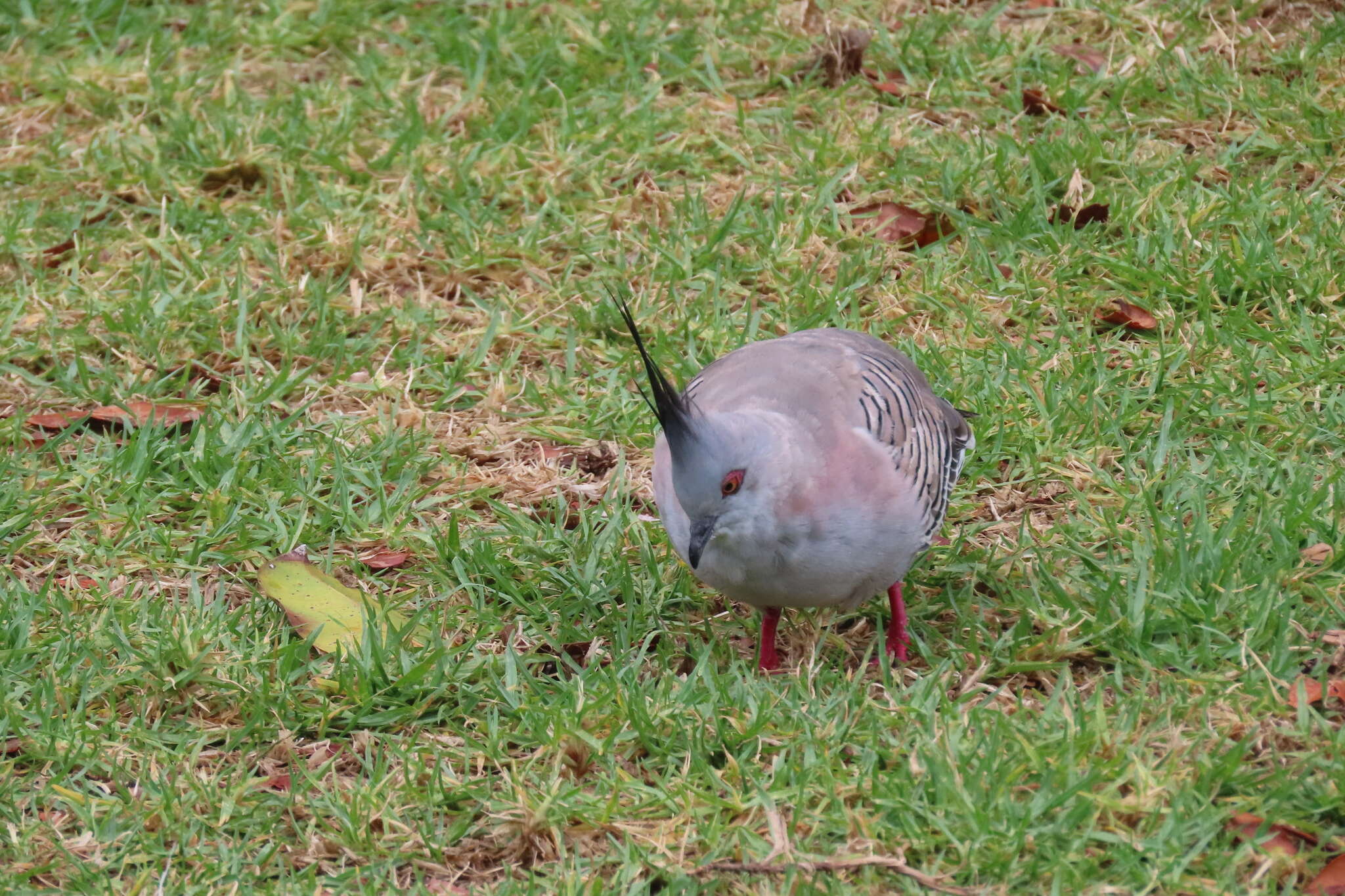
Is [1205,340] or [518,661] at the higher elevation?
[1205,340]

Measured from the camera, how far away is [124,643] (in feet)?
12.3

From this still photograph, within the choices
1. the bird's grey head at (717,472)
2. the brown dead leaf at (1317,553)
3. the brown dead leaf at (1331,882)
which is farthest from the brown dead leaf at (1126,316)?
the brown dead leaf at (1331,882)

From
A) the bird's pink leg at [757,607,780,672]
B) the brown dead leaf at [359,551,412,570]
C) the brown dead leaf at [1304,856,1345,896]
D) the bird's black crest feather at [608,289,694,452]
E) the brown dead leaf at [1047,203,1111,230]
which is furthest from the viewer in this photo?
the brown dead leaf at [1047,203,1111,230]

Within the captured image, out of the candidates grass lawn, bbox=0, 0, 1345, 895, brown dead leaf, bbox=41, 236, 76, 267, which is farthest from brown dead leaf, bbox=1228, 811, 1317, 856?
brown dead leaf, bbox=41, 236, 76, 267

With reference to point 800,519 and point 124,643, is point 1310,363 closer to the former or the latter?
point 800,519

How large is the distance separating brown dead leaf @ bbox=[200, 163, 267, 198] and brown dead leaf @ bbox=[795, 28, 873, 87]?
7.15 ft

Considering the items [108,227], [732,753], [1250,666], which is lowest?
[108,227]

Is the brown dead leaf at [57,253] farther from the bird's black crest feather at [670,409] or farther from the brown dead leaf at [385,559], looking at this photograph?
the bird's black crest feather at [670,409]

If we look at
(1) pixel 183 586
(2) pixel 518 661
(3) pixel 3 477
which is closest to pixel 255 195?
(3) pixel 3 477

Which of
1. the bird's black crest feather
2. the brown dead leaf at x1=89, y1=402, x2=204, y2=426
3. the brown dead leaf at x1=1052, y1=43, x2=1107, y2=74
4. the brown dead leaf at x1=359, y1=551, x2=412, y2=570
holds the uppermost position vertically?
the bird's black crest feather

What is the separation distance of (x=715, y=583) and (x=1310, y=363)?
86.3 inches

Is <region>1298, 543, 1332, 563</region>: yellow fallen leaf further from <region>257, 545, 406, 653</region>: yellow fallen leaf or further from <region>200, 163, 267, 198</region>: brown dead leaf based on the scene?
<region>200, 163, 267, 198</region>: brown dead leaf

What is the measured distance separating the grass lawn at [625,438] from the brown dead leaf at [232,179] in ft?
0.07

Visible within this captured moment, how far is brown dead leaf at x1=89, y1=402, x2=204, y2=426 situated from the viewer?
468 cm
